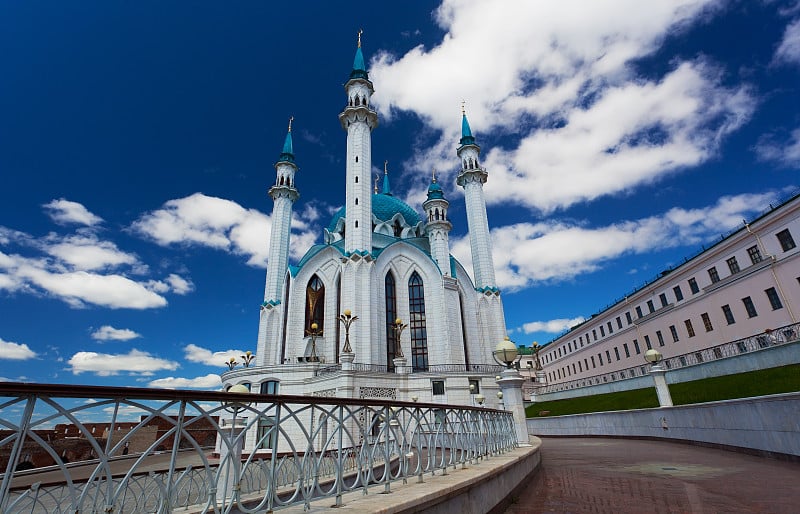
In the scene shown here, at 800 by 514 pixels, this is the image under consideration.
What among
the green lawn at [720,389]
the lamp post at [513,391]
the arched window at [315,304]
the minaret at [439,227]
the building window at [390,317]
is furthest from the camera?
the minaret at [439,227]

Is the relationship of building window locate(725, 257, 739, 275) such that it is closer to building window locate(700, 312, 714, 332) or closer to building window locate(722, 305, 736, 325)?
building window locate(722, 305, 736, 325)

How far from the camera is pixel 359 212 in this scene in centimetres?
3047

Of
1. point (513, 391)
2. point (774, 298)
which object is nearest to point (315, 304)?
point (513, 391)

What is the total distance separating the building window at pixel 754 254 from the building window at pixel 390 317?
22.8 m

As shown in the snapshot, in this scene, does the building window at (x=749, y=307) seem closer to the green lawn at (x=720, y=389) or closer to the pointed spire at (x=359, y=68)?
the green lawn at (x=720, y=389)

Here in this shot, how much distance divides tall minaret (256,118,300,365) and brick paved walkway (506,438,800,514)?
26.7 m

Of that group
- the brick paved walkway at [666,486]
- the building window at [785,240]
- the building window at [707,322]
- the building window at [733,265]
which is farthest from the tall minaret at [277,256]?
the building window at [785,240]

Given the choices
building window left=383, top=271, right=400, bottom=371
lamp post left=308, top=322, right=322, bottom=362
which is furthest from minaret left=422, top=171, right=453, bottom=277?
lamp post left=308, top=322, right=322, bottom=362

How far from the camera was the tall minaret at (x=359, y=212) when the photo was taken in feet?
90.1

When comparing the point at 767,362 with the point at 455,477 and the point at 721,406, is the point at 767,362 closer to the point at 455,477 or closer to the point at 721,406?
the point at 721,406

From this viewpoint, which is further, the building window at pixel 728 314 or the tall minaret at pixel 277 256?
the tall minaret at pixel 277 256

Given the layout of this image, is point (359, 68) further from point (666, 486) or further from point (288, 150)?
point (666, 486)

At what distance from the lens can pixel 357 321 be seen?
89.7ft

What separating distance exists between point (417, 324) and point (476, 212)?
1228cm
